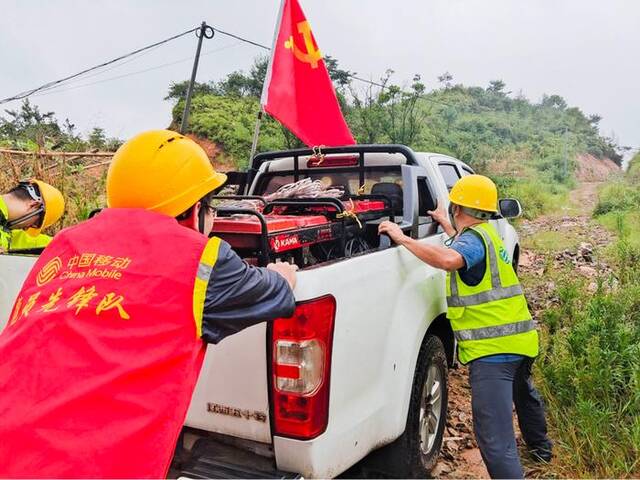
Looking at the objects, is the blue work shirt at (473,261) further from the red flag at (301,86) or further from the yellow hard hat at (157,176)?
the red flag at (301,86)

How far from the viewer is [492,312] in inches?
104

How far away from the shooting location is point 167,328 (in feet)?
A: 4.45

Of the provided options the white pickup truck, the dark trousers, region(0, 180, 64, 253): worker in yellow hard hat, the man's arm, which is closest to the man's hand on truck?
the white pickup truck

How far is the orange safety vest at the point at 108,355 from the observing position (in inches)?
49.6

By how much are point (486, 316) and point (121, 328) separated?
6.24 feet

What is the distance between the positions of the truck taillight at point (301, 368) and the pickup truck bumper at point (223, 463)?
0.52 ft

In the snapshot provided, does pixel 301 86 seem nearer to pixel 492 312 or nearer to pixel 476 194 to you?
pixel 476 194

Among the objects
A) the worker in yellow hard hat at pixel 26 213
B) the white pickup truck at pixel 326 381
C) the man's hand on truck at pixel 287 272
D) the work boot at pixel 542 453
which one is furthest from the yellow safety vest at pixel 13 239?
the work boot at pixel 542 453

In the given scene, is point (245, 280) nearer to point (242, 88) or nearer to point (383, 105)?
point (383, 105)

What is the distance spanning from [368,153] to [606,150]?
50574 millimetres

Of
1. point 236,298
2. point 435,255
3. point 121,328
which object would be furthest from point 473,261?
point 121,328

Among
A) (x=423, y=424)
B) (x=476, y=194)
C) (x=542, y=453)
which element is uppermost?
(x=476, y=194)

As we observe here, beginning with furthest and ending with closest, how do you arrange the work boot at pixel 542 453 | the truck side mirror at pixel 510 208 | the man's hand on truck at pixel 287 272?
the truck side mirror at pixel 510 208
the work boot at pixel 542 453
the man's hand on truck at pixel 287 272

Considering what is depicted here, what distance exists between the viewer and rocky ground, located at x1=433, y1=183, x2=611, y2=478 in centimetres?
316
